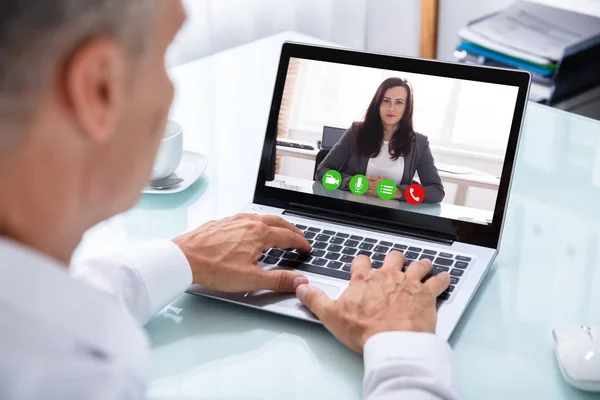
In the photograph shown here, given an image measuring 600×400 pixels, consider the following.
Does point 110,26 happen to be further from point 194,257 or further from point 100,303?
point 194,257

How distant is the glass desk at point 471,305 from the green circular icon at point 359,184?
179mm

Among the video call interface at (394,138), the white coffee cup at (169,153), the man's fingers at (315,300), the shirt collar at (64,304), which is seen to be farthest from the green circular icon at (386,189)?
the shirt collar at (64,304)

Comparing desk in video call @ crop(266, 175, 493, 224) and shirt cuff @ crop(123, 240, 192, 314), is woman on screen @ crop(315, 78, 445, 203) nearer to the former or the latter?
desk in video call @ crop(266, 175, 493, 224)

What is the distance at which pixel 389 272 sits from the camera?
89cm

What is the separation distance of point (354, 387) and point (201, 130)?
0.72 metres

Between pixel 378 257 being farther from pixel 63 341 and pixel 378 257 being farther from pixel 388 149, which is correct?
pixel 63 341

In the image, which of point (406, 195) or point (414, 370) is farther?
point (406, 195)

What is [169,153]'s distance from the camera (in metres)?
1.15

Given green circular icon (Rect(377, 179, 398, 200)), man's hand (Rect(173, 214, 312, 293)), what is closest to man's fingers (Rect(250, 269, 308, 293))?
man's hand (Rect(173, 214, 312, 293))

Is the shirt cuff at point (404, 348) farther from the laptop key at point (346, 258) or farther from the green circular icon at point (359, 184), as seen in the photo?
the green circular icon at point (359, 184)

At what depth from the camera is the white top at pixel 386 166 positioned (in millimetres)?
1018

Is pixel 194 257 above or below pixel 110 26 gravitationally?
below

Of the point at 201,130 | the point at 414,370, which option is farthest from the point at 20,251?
the point at 201,130

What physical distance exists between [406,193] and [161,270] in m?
0.35
